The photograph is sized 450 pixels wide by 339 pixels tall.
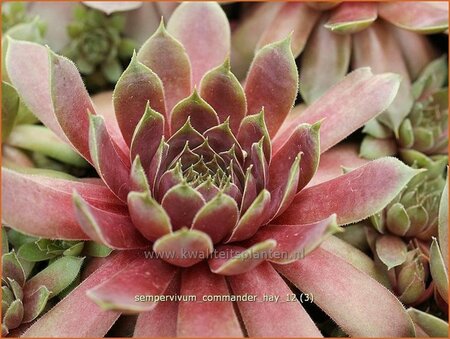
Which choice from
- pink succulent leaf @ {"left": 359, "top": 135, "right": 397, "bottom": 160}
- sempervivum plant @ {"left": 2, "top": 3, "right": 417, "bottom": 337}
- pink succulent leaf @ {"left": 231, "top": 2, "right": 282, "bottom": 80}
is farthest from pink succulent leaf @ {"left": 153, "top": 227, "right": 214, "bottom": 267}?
pink succulent leaf @ {"left": 231, "top": 2, "right": 282, "bottom": 80}

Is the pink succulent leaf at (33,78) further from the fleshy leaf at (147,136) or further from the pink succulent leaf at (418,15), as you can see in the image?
the pink succulent leaf at (418,15)

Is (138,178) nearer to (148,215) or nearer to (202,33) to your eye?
(148,215)

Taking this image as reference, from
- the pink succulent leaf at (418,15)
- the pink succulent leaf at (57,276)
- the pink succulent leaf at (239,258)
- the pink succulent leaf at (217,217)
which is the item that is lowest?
the pink succulent leaf at (57,276)

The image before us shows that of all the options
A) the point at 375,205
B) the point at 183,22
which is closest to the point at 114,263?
the point at 375,205

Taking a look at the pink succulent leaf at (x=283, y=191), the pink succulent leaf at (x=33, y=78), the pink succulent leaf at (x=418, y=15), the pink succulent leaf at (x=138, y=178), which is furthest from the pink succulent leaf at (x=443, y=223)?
the pink succulent leaf at (x=33, y=78)

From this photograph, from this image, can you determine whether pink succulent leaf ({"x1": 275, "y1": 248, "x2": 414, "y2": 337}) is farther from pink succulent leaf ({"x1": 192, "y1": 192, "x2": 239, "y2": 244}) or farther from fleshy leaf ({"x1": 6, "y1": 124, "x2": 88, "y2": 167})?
fleshy leaf ({"x1": 6, "y1": 124, "x2": 88, "y2": 167})

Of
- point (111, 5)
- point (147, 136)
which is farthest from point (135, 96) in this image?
point (111, 5)
